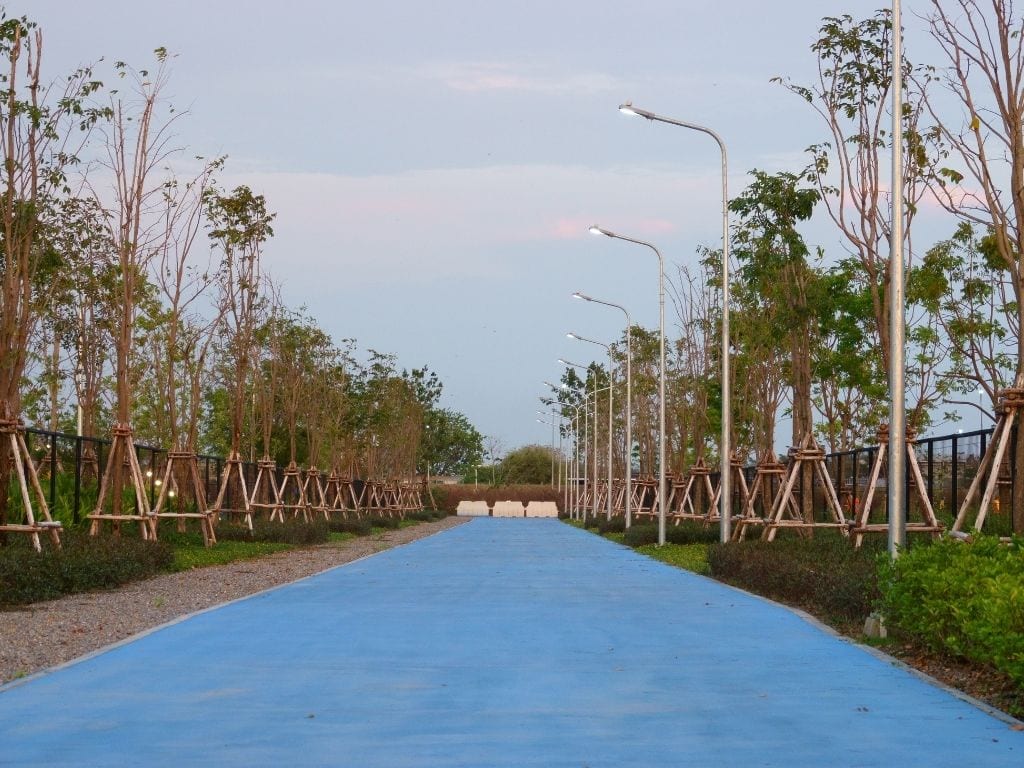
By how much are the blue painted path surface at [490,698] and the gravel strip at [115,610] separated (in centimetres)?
48

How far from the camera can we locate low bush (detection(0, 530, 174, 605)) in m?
15.5

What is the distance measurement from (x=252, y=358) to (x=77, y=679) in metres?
31.5

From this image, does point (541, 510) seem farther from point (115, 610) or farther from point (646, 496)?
point (115, 610)

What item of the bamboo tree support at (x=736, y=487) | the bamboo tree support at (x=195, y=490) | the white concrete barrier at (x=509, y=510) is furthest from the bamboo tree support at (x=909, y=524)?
the white concrete barrier at (x=509, y=510)

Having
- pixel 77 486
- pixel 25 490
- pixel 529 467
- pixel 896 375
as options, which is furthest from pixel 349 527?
pixel 529 467

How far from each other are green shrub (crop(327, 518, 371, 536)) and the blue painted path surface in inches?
1054

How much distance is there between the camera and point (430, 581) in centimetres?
2011

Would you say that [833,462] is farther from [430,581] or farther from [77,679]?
[77,679]

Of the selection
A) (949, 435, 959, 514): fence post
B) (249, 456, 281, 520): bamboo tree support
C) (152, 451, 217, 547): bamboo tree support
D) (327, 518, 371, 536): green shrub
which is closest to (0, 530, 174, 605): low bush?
(152, 451, 217, 547): bamboo tree support

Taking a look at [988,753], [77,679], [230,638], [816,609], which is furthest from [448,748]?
[816,609]

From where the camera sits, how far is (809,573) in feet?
51.2

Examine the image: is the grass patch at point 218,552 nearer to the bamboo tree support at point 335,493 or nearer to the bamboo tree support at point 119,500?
the bamboo tree support at point 119,500

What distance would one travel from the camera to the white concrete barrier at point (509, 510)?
317 ft

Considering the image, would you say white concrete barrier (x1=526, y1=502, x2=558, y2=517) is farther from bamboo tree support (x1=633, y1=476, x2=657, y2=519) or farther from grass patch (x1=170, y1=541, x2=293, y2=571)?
grass patch (x1=170, y1=541, x2=293, y2=571)
